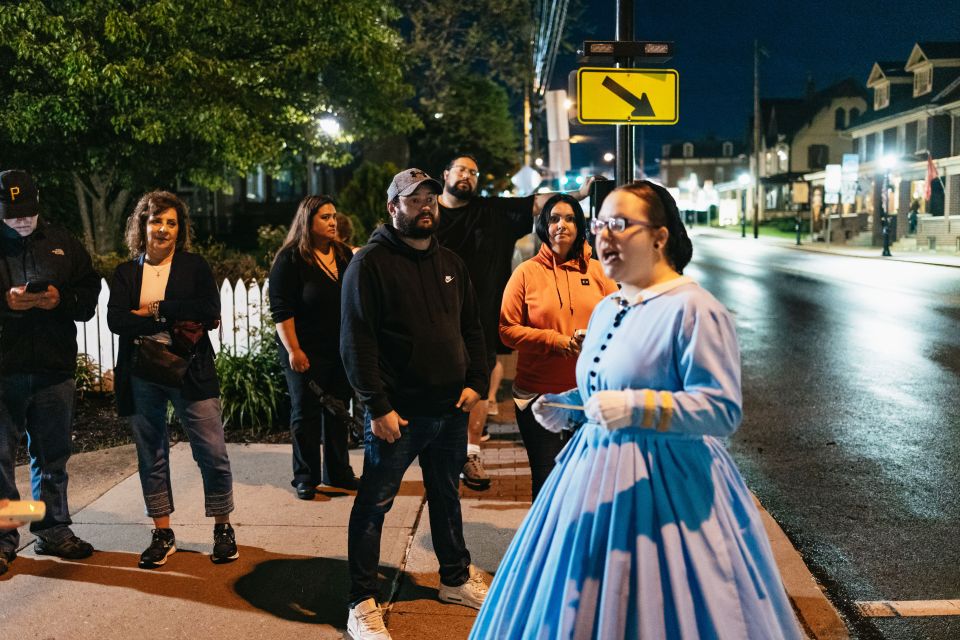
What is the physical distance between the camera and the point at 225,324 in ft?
30.4

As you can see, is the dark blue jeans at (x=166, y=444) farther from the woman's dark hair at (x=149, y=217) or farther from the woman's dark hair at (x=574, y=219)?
the woman's dark hair at (x=574, y=219)

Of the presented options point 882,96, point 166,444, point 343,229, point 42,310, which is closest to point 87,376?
point 343,229

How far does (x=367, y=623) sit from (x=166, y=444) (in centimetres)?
166

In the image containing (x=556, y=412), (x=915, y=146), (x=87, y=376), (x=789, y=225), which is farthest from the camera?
(x=789, y=225)

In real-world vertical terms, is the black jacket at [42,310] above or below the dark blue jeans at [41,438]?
above

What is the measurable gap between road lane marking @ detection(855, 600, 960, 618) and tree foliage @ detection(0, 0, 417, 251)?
39.5 feet

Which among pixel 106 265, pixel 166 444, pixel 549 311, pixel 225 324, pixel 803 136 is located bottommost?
pixel 166 444

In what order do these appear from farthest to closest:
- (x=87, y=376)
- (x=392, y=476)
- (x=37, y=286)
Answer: (x=87, y=376), (x=37, y=286), (x=392, y=476)

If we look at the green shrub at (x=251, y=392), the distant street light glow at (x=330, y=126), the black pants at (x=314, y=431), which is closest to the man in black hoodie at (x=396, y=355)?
the black pants at (x=314, y=431)

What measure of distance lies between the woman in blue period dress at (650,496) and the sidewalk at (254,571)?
5.22 ft

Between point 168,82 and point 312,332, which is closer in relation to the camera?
point 312,332

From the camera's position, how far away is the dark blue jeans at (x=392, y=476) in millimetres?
4039

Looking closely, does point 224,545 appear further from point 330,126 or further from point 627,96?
point 330,126

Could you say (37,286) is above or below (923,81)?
below
